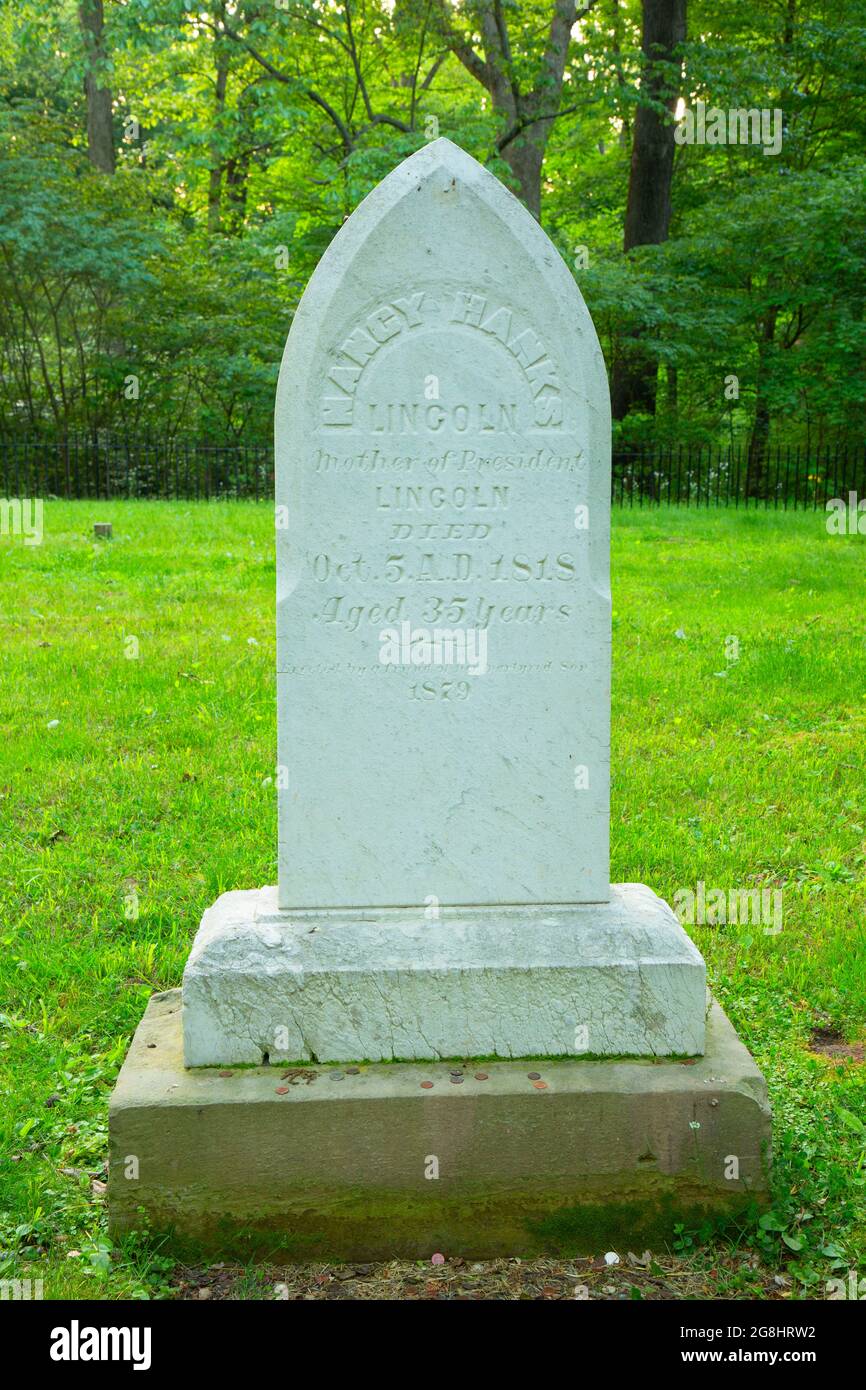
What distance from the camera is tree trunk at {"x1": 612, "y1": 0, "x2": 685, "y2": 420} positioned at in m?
18.5

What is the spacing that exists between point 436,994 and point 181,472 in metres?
16.5

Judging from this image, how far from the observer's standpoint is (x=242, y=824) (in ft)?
17.7

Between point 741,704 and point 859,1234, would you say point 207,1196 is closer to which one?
point 859,1234

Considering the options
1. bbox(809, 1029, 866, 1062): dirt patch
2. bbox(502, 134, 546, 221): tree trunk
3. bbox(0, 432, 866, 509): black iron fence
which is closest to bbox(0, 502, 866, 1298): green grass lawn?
bbox(809, 1029, 866, 1062): dirt patch

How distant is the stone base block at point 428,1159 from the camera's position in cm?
303

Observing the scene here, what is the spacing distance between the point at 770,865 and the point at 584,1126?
2312mm

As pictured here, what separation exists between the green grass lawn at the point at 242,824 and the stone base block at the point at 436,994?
20.5 inches

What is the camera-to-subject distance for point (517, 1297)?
293 centimetres

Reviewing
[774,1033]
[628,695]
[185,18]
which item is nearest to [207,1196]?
[774,1033]

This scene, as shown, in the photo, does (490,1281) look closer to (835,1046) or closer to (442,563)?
(835,1046)

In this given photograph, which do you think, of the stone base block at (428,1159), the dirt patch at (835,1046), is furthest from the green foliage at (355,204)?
the stone base block at (428,1159)

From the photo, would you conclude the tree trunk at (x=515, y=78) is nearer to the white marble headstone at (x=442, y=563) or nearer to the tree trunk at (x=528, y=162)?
the tree trunk at (x=528, y=162)

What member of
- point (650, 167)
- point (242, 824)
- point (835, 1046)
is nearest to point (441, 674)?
point (835, 1046)

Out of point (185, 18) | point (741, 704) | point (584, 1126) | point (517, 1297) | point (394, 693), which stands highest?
point (185, 18)
